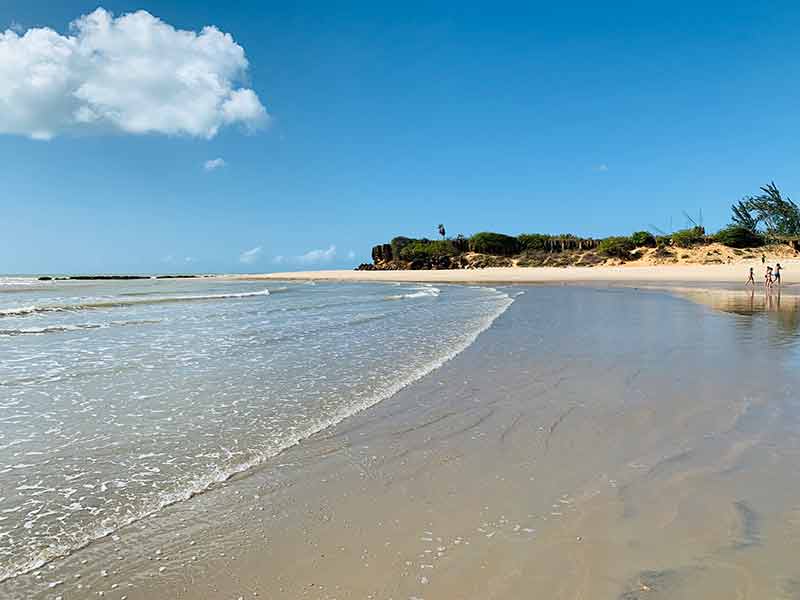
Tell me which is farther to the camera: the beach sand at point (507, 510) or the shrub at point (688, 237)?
the shrub at point (688, 237)

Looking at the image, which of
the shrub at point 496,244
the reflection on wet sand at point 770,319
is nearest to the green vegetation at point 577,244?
the shrub at point 496,244

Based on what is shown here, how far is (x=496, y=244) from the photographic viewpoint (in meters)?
84.9

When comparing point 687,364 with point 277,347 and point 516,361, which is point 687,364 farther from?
point 277,347

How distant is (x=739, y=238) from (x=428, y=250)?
46.5 metres

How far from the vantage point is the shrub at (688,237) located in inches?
2593

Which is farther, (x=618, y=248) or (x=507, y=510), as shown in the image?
(x=618, y=248)

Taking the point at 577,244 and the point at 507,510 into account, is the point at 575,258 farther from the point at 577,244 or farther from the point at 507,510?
the point at 507,510

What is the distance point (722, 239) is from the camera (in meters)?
64.8

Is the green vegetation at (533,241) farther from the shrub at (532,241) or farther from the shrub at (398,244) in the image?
the shrub at (398,244)

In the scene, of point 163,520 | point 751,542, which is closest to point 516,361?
point 751,542

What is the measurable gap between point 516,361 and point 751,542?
5406 millimetres

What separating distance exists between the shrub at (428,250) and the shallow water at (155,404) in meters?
76.6

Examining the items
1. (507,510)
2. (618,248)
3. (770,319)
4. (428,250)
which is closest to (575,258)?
(618,248)

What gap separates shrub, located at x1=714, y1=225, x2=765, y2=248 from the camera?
6362cm
